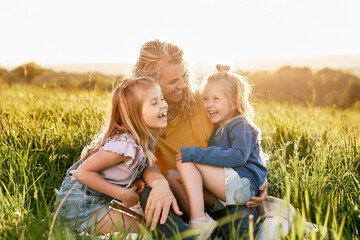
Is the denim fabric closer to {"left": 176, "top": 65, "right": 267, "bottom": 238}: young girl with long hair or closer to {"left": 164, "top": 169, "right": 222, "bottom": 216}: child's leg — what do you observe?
{"left": 176, "top": 65, "right": 267, "bottom": 238}: young girl with long hair

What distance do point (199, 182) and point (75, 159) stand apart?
1.30 m

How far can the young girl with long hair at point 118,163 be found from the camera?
2624 mm

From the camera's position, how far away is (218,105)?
3.20 m

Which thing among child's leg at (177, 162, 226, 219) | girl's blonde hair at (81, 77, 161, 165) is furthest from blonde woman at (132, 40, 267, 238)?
child's leg at (177, 162, 226, 219)

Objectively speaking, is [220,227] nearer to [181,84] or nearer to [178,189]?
[178,189]

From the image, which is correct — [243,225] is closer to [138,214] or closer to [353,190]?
[138,214]

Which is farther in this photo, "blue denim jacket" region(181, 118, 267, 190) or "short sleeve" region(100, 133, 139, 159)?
"blue denim jacket" region(181, 118, 267, 190)

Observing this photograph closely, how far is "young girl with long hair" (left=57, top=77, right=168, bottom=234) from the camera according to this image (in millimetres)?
2624

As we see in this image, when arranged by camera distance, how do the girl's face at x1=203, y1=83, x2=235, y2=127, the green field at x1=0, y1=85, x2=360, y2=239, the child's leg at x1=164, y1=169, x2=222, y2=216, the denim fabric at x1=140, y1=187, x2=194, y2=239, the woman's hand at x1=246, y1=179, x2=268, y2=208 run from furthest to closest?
the girl's face at x1=203, y1=83, x2=235, y2=127 → the child's leg at x1=164, y1=169, x2=222, y2=216 → the woman's hand at x1=246, y1=179, x2=268, y2=208 → the denim fabric at x1=140, y1=187, x2=194, y2=239 → the green field at x1=0, y1=85, x2=360, y2=239

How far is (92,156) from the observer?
2645mm

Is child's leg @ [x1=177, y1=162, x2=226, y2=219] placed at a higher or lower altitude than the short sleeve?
lower

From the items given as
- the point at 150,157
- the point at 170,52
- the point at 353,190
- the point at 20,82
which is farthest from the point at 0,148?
the point at 20,82

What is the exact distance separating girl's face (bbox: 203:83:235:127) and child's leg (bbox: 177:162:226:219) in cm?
51

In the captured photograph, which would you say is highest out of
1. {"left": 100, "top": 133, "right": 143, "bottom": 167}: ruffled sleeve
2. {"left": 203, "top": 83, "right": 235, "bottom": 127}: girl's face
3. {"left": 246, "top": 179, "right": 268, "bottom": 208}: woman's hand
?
{"left": 203, "top": 83, "right": 235, "bottom": 127}: girl's face
